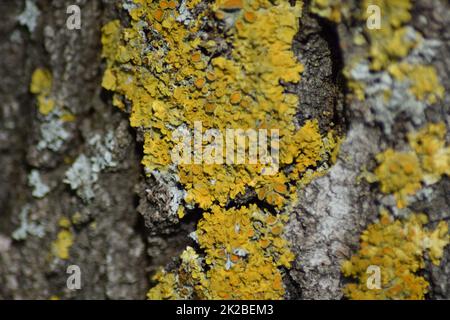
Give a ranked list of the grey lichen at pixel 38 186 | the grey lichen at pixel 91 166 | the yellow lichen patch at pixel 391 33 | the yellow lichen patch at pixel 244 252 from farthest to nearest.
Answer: the grey lichen at pixel 38 186 < the grey lichen at pixel 91 166 < the yellow lichen patch at pixel 244 252 < the yellow lichen patch at pixel 391 33

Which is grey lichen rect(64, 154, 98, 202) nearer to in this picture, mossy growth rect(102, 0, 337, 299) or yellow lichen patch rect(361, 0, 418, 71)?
mossy growth rect(102, 0, 337, 299)

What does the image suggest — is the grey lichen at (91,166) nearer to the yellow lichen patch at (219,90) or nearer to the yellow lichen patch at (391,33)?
the yellow lichen patch at (219,90)

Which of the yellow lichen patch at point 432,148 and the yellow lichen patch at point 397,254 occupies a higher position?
the yellow lichen patch at point 432,148

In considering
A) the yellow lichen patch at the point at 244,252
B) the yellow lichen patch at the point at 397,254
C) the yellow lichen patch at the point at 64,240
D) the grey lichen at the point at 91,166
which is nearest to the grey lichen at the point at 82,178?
the grey lichen at the point at 91,166

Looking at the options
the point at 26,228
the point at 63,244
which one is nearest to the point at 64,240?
the point at 63,244

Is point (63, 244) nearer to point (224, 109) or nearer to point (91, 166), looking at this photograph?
point (91, 166)

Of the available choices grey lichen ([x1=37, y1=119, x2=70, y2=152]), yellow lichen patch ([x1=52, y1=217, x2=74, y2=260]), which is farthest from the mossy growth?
yellow lichen patch ([x1=52, y1=217, x2=74, y2=260])
